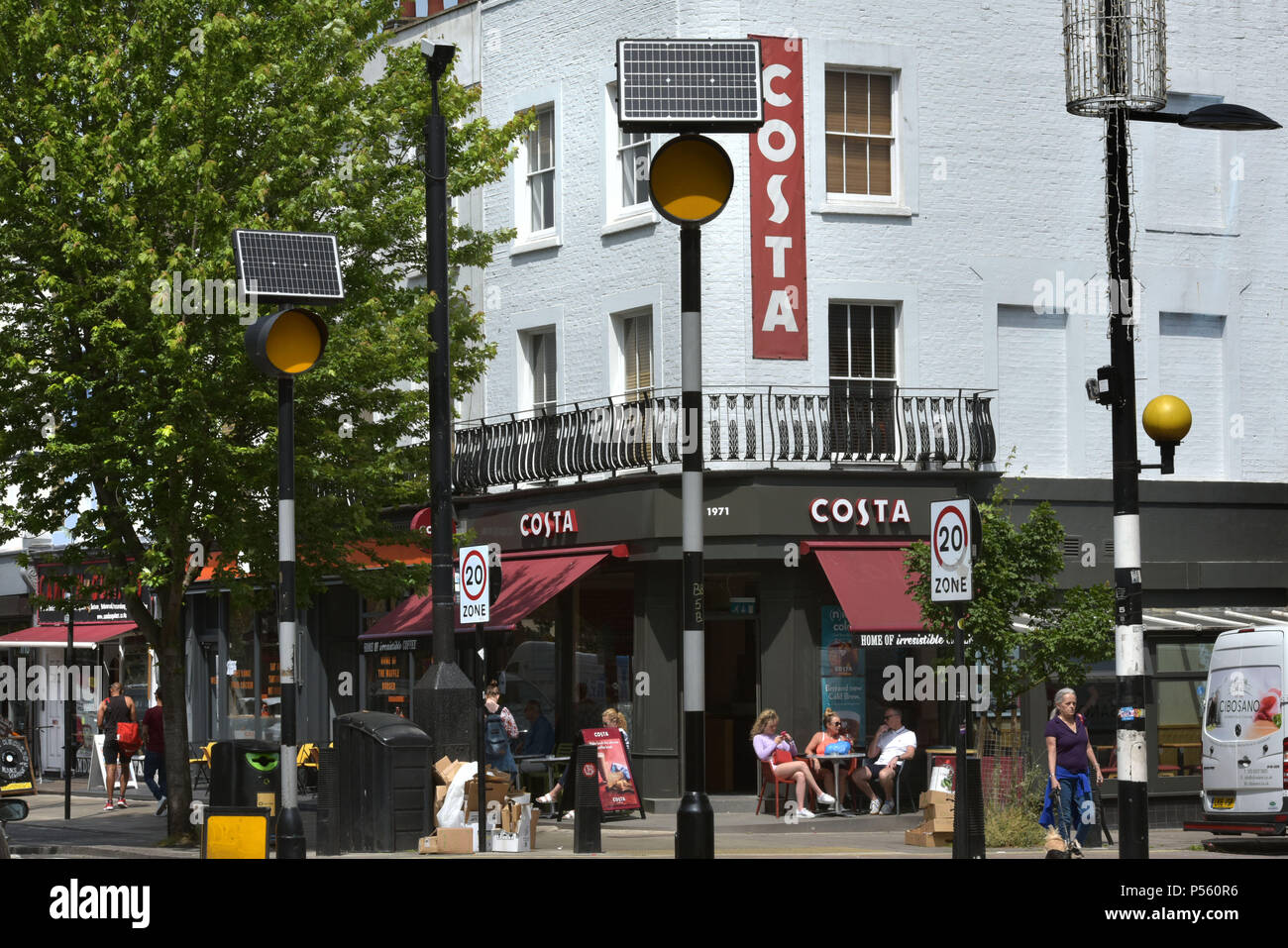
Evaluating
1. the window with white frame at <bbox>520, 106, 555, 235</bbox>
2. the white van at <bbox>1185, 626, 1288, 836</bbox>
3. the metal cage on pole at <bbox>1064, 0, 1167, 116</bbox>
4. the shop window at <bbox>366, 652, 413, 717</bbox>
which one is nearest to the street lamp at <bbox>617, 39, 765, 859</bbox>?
the metal cage on pole at <bbox>1064, 0, 1167, 116</bbox>

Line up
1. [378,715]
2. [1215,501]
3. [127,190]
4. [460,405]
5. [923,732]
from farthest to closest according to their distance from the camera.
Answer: [460,405] < [1215,501] < [923,732] < [127,190] < [378,715]

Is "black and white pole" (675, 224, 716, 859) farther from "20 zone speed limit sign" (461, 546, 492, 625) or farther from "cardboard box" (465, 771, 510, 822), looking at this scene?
"cardboard box" (465, 771, 510, 822)

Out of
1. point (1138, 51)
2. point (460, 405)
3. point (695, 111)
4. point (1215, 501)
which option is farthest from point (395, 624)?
point (695, 111)

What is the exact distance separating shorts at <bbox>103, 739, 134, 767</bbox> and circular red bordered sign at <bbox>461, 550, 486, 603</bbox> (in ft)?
41.6

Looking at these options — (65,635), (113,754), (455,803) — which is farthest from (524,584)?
(65,635)

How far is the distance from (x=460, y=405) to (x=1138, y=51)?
1647cm

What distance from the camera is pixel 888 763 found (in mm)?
24141

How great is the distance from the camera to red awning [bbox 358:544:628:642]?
25984 millimetres

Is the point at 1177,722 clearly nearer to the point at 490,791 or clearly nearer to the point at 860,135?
the point at 860,135

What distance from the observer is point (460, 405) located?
30.5 metres

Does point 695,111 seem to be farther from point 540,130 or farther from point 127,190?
point 540,130

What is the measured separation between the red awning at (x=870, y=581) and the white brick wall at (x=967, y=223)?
2.33 meters

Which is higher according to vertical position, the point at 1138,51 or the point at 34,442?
the point at 1138,51

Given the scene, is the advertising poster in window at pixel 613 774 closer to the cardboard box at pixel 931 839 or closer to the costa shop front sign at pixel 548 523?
the costa shop front sign at pixel 548 523
